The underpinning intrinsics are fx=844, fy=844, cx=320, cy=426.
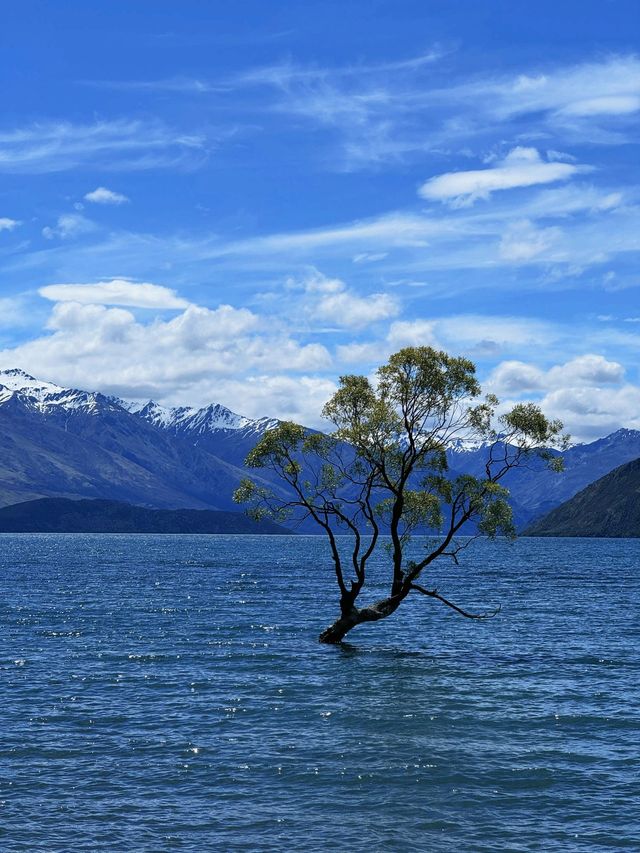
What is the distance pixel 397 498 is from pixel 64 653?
2725cm

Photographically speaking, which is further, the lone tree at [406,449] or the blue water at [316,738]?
the lone tree at [406,449]

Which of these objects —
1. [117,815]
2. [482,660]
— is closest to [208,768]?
[117,815]

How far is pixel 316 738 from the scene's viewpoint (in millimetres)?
38031

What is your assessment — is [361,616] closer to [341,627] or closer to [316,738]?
[341,627]

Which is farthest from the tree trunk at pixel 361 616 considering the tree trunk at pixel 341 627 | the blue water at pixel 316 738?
the blue water at pixel 316 738

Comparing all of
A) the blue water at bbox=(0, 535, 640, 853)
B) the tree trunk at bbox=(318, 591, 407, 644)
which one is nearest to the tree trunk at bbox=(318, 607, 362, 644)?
the tree trunk at bbox=(318, 591, 407, 644)

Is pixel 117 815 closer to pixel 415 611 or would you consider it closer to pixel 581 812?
pixel 581 812

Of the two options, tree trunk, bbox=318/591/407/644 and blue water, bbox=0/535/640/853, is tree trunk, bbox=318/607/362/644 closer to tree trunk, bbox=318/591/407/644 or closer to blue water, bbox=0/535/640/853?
tree trunk, bbox=318/591/407/644

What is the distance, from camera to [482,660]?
60219 millimetres

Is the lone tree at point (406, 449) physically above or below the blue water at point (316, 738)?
above

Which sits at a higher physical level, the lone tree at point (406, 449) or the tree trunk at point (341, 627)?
the lone tree at point (406, 449)

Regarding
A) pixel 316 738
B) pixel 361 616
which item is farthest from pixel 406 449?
pixel 316 738

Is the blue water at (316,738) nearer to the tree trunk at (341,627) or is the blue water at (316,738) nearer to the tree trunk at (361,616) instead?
the tree trunk at (341,627)

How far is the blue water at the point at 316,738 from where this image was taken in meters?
27.1
